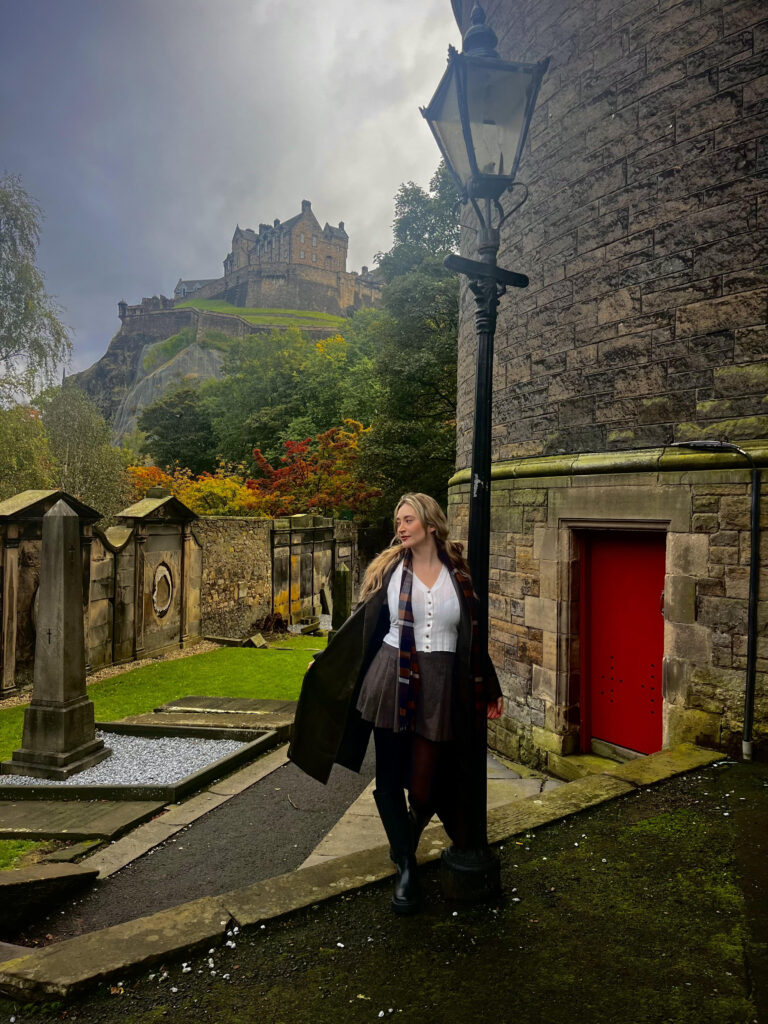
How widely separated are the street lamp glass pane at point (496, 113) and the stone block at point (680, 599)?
11.2ft

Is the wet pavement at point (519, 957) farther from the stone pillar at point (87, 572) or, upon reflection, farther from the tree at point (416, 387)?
the tree at point (416, 387)

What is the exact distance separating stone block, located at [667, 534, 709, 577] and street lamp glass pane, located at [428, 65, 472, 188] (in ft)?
10.8

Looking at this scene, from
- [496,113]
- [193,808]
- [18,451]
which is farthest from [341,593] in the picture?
[496,113]

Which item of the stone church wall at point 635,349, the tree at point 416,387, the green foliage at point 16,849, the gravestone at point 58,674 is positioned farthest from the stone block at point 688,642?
the tree at point 416,387

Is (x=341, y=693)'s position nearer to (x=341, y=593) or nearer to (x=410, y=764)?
(x=410, y=764)

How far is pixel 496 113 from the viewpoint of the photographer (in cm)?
295

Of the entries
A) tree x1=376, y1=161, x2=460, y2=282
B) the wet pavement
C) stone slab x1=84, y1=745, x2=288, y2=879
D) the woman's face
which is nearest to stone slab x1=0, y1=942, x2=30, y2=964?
the wet pavement

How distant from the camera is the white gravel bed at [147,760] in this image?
19.0 ft

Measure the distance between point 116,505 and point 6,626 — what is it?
60.4ft

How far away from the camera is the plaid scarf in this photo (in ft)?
8.55

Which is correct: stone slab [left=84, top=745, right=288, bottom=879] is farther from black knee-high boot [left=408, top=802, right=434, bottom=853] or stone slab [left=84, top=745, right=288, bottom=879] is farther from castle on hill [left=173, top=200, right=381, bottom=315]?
castle on hill [left=173, top=200, right=381, bottom=315]

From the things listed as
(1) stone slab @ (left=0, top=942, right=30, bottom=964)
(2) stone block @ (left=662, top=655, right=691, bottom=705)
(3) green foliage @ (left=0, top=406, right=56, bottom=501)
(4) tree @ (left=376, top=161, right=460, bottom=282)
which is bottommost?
(1) stone slab @ (left=0, top=942, right=30, bottom=964)

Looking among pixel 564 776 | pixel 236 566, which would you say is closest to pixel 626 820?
pixel 564 776

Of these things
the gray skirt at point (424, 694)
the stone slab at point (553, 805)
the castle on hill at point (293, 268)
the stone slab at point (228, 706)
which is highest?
the castle on hill at point (293, 268)
